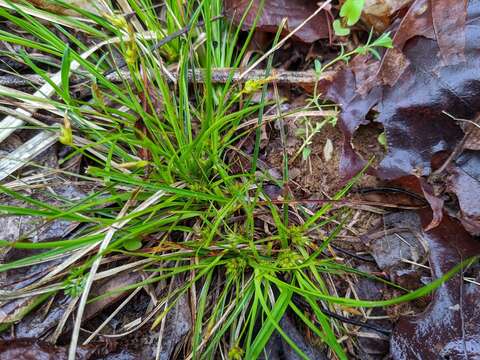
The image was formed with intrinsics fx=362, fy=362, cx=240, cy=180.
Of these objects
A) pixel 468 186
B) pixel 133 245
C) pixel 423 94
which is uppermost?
pixel 423 94

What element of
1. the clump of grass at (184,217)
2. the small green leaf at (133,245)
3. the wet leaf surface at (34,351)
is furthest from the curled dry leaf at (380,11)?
the wet leaf surface at (34,351)

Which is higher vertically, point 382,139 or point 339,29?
point 339,29

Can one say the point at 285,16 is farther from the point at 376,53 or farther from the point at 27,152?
the point at 27,152

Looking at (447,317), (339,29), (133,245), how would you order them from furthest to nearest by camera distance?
1. (339,29)
2. (133,245)
3. (447,317)

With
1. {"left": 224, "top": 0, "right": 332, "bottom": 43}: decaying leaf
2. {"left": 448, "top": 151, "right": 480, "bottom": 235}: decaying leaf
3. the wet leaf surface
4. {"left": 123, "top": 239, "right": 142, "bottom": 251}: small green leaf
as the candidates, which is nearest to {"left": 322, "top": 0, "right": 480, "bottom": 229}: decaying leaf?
{"left": 448, "top": 151, "right": 480, "bottom": 235}: decaying leaf

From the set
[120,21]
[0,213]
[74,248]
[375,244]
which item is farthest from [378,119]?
[0,213]

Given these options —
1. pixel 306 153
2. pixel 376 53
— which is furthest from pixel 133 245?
pixel 376 53

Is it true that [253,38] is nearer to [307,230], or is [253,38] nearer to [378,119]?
[378,119]
